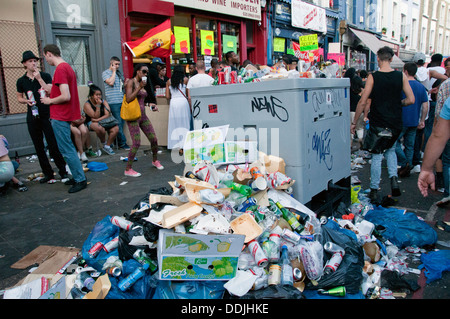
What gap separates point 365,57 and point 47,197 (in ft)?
73.7

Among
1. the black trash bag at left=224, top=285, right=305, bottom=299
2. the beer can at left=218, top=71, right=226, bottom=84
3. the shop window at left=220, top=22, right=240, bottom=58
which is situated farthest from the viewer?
the shop window at left=220, top=22, right=240, bottom=58

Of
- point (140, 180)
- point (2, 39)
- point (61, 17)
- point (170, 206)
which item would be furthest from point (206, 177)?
point (61, 17)

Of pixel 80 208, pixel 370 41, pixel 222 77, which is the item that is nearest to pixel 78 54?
pixel 80 208

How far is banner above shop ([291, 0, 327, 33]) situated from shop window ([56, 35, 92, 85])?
34.2 feet

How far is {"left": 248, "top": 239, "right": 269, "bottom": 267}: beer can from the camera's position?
2.44m

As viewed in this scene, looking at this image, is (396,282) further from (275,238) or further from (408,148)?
(408,148)

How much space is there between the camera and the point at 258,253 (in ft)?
8.16

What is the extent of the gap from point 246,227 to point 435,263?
1.72 m

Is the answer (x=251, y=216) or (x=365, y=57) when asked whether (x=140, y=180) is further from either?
(x=365, y=57)

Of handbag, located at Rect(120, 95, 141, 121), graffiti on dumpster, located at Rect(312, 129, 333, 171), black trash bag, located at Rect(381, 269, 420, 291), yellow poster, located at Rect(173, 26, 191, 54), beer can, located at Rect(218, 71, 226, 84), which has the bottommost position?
black trash bag, located at Rect(381, 269, 420, 291)

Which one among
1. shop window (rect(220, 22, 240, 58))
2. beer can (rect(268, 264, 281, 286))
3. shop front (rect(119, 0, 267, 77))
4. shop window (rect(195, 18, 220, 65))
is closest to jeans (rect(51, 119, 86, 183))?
beer can (rect(268, 264, 281, 286))

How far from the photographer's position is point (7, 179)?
5.06 m

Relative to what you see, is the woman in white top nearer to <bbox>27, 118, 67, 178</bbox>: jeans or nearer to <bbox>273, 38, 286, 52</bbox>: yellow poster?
<bbox>27, 118, 67, 178</bbox>: jeans

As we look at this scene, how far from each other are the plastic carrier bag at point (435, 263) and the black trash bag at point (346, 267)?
0.67 metres
